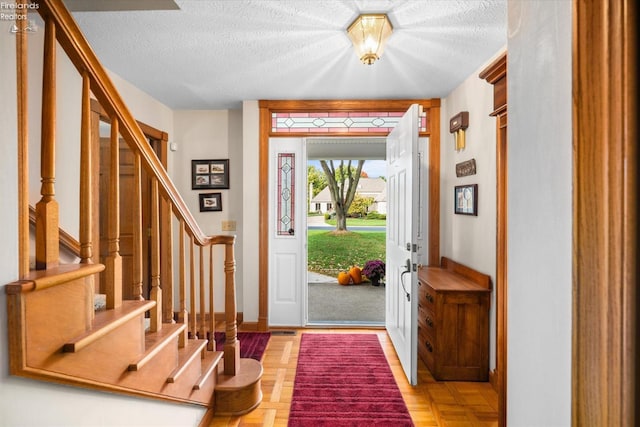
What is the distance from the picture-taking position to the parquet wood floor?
85.0 inches

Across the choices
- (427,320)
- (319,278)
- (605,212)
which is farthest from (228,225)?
(605,212)

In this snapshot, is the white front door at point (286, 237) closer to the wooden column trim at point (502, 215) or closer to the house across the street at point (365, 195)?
the wooden column trim at point (502, 215)

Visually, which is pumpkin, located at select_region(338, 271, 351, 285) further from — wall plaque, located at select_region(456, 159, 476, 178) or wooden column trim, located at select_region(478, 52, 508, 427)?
wooden column trim, located at select_region(478, 52, 508, 427)

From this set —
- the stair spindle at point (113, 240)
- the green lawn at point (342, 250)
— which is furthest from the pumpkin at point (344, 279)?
the stair spindle at point (113, 240)

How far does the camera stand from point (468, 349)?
263 centimetres

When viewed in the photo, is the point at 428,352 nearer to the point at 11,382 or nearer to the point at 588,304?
the point at 588,304

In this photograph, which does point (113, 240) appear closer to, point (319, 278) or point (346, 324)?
point (346, 324)

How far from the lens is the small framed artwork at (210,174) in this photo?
397cm

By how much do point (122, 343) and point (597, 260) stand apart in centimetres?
142

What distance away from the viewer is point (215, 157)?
3.99 m

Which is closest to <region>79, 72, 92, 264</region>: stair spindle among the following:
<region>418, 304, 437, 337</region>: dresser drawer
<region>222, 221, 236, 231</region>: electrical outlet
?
<region>418, 304, 437, 337</region>: dresser drawer

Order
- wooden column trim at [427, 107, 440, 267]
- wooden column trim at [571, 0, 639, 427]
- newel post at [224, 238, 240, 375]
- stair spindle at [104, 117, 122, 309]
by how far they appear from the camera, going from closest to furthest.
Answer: wooden column trim at [571, 0, 639, 427], stair spindle at [104, 117, 122, 309], newel post at [224, 238, 240, 375], wooden column trim at [427, 107, 440, 267]

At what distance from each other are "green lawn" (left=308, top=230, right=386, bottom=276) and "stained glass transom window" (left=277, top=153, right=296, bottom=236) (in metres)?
3.47

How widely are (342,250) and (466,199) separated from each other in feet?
15.8
